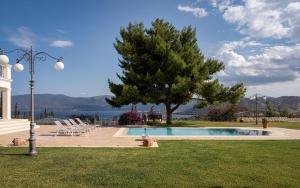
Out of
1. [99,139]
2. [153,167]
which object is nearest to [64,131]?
[99,139]

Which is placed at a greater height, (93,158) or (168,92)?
(168,92)

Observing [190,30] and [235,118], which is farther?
[235,118]

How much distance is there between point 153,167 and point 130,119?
62.4 ft

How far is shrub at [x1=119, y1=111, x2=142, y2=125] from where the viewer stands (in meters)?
28.9

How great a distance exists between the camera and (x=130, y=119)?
94.8 ft

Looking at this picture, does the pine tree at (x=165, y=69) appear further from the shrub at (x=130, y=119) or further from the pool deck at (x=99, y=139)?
the pool deck at (x=99, y=139)

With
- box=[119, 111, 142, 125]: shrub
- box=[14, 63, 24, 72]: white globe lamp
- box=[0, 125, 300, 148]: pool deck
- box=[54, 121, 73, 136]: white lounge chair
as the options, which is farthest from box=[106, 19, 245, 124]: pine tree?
box=[14, 63, 24, 72]: white globe lamp

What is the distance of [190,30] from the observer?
2950cm

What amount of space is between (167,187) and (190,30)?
75.2 feet

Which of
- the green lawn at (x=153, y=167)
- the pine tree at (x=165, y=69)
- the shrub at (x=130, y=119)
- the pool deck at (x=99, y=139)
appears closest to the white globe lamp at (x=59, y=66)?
the green lawn at (x=153, y=167)

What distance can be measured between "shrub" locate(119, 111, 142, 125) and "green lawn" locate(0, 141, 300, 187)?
14986 mm

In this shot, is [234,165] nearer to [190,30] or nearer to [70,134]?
[70,134]

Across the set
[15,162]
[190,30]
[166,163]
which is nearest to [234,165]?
[166,163]

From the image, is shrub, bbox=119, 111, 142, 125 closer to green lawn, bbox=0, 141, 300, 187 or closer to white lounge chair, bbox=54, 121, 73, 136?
white lounge chair, bbox=54, 121, 73, 136
